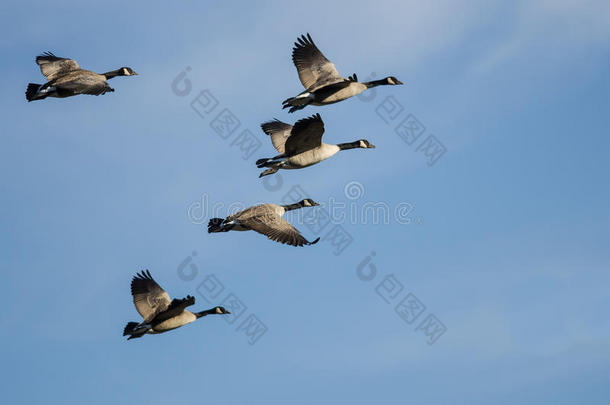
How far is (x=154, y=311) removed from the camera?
21953mm

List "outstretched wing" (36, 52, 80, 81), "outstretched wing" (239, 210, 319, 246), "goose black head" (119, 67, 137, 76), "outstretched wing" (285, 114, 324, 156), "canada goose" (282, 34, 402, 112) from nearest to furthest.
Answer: "outstretched wing" (239, 210, 319, 246) → "outstretched wing" (285, 114, 324, 156) → "canada goose" (282, 34, 402, 112) → "outstretched wing" (36, 52, 80, 81) → "goose black head" (119, 67, 137, 76)

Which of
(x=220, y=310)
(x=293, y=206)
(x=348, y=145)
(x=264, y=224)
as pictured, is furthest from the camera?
(x=348, y=145)

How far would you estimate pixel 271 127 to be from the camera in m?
25.8

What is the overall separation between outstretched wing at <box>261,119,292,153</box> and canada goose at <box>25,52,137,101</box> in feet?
15.9

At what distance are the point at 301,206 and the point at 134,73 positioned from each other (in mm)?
7623

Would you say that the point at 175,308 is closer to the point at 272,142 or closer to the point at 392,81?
the point at 272,142

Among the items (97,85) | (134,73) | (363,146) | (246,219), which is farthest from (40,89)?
(363,146)

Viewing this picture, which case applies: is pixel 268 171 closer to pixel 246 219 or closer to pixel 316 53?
pixel 246 219

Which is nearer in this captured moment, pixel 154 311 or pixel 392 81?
pixel 154 311

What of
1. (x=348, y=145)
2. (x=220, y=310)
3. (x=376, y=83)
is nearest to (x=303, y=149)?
(x=348, y=145)

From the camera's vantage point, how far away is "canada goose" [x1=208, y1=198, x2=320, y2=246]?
20.5 metres

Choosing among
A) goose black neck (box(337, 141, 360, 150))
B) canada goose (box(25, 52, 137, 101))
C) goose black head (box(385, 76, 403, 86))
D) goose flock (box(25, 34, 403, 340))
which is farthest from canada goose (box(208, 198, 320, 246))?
goose black head (box(385, 76, 403, 86))

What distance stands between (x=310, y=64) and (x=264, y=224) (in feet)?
18.1

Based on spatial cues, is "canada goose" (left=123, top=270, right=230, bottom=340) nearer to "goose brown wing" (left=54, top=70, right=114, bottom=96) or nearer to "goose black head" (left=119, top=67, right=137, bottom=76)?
"goose brown wing" (left=54, top=70, right=114, bottom=96)
